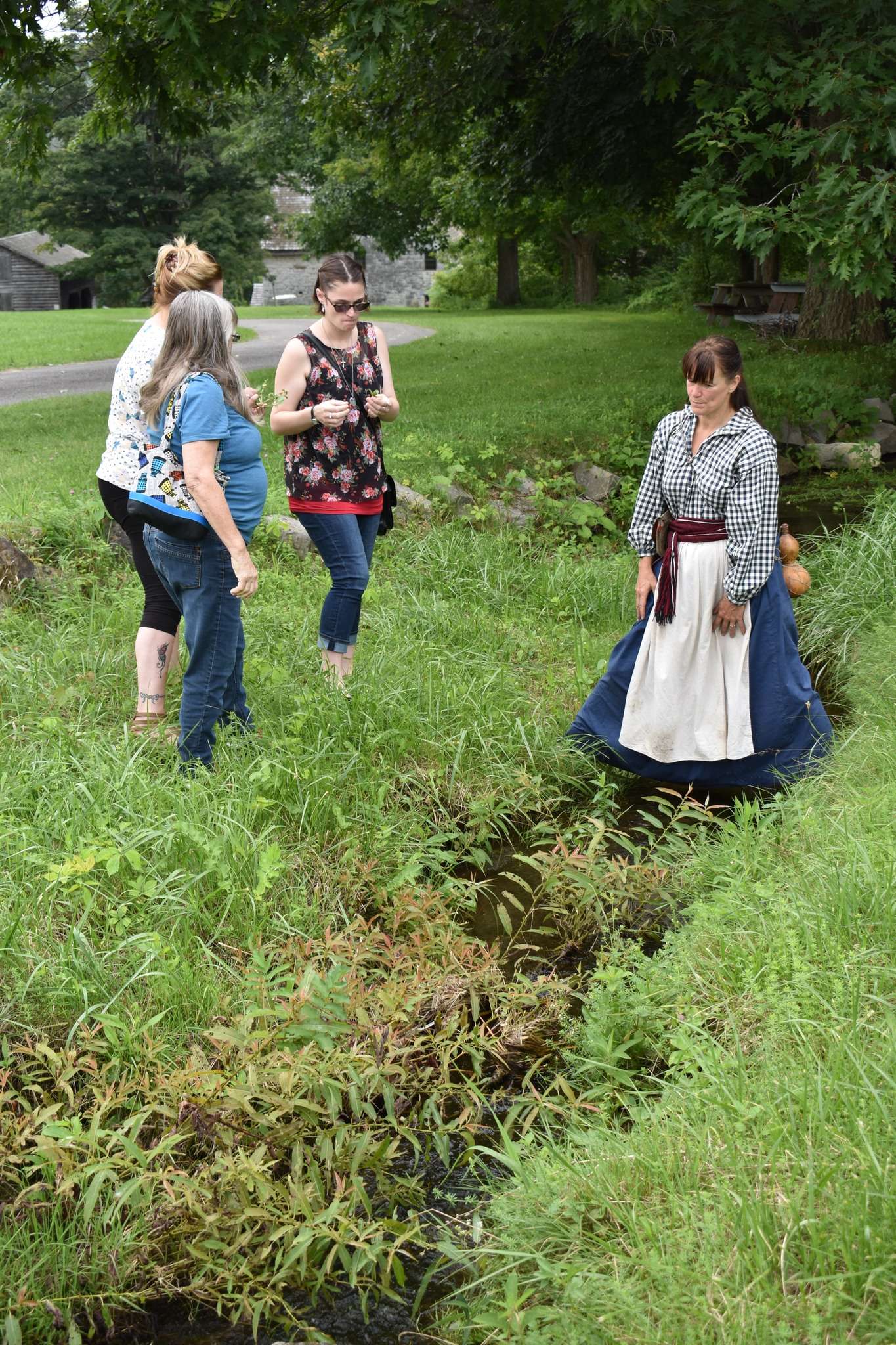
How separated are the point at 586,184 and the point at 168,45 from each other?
1007cm

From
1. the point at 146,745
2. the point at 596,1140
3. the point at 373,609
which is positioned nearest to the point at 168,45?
the point at 373,609

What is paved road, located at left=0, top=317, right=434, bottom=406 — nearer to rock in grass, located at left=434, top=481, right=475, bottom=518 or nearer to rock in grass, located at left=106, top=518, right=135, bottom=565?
rock in grass, located at left=434, top=481, right=475, bottom=518

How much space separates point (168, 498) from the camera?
4473 millimetres

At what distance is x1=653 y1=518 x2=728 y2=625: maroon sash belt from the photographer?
5039mm

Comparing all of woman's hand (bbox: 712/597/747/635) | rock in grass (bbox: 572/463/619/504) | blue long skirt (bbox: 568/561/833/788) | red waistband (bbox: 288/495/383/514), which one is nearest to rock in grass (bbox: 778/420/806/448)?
rock in grass (bbox: 572/463/619/504)

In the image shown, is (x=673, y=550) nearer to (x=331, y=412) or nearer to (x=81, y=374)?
(x=331, y=412)

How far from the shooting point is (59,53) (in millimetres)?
10633

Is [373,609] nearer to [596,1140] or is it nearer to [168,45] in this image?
[596,1140]

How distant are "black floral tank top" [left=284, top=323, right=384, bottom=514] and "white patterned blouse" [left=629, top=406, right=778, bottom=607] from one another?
133cm

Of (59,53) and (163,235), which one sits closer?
(59,53)

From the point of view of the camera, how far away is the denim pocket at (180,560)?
15.0 feet

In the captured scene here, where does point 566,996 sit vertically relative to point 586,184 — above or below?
below

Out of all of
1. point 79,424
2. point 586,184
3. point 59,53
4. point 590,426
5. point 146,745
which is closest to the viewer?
point 146,745

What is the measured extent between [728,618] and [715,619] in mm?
70
